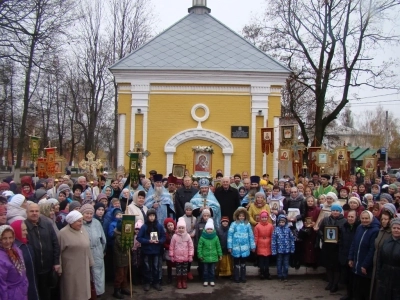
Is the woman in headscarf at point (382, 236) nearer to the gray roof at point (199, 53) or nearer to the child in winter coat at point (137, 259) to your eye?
the child in winter coat at point (137, 259)

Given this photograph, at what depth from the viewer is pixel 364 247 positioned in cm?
674

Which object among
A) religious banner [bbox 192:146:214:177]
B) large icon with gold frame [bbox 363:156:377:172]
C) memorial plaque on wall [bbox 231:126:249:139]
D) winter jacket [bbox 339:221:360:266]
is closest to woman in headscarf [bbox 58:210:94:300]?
winter jacket [bbox 339:221:360:266]

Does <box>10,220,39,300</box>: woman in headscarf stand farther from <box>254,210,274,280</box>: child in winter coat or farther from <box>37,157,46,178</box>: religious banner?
<box>37,157,46,178</box>: religious banner

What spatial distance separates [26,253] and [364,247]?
15.5 ft

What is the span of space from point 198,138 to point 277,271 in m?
10.2

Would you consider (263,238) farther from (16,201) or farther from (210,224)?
(16,201)

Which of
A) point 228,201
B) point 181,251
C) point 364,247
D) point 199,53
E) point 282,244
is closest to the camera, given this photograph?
point 364,247

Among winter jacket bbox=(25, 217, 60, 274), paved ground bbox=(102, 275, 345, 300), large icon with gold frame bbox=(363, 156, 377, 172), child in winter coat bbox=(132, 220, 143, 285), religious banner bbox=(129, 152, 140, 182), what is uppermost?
large icon with gold frame bbox=(363, 156, 377, 172)

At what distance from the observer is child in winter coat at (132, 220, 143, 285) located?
7.72 m

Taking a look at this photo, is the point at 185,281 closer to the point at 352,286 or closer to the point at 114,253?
the point at 114,253

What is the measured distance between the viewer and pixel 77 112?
32.2 metres

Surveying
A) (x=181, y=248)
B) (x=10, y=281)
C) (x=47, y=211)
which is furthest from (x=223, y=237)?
(x=10, y=281)

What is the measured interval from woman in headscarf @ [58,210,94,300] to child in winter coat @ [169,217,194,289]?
186 cm

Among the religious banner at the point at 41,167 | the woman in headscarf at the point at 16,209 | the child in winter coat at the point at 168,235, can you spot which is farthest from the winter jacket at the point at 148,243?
the religious banner at the point at 41,167
